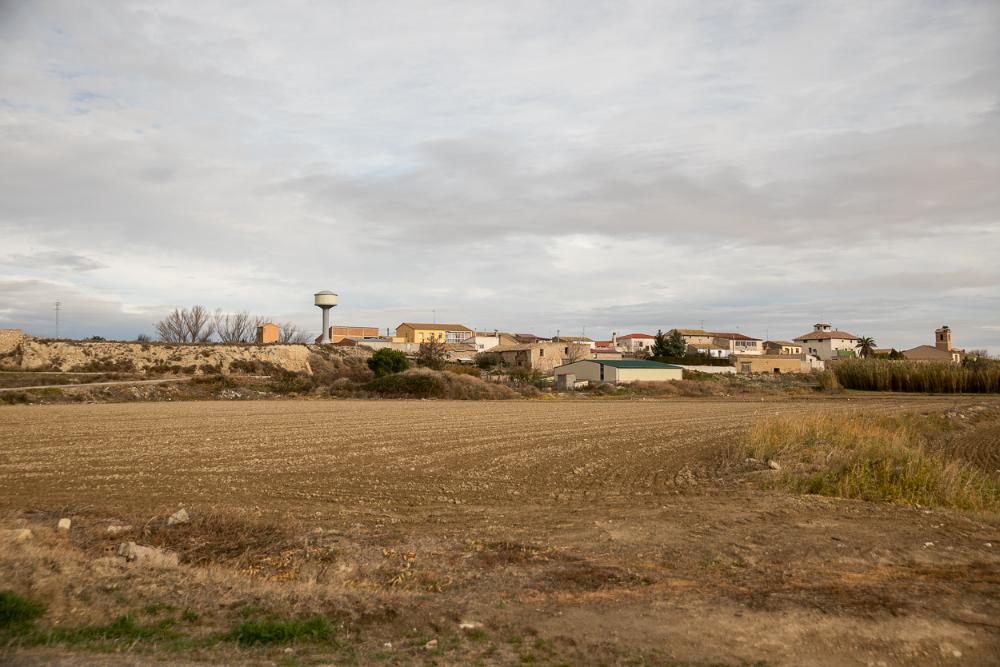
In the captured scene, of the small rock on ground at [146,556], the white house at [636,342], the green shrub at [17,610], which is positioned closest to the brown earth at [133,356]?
the small rock on ground at [146,556]

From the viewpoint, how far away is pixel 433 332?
14100cm

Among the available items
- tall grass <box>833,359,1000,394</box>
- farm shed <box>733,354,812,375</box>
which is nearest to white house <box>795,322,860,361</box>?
farm shed <box>733,354,812,375</box>

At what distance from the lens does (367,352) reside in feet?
316

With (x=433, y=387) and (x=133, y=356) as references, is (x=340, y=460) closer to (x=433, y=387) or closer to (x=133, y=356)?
(x=433, y=387)

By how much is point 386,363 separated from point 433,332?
77231mm

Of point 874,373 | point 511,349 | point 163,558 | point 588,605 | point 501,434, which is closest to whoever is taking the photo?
point 588,605

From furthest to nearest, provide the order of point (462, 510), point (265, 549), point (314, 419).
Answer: point (314, 419) → point (462, 510) → point (265, 549)

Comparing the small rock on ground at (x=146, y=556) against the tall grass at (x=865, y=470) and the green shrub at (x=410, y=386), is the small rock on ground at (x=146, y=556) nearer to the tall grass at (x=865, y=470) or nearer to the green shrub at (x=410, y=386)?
the tall grass at (x=865, y=470)

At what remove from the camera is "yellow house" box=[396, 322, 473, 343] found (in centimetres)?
13988

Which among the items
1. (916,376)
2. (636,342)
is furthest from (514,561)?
(636,342)

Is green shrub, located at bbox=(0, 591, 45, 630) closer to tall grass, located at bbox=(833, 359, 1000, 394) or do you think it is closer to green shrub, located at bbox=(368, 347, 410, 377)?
green shrub, located at bbox=(368, 347, 410, 377)

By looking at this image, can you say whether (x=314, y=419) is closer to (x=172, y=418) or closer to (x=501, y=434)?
(x=172, y=418)

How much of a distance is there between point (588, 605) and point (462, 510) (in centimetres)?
499

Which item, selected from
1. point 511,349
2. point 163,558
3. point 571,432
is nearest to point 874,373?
point 511,349
